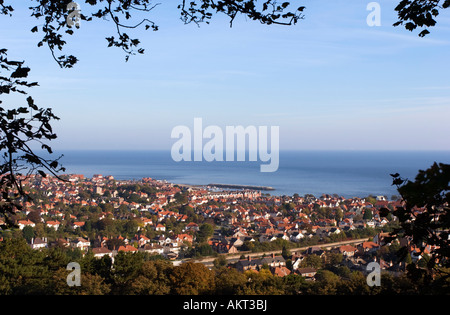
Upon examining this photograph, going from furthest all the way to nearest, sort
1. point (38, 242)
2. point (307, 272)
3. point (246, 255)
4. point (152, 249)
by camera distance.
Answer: point (152, 249) < point (38, 242) < point (246, 255) < point (307, 272)

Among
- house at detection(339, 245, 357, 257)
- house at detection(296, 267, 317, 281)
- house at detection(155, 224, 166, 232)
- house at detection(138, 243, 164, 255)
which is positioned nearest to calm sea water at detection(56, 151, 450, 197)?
house at detection(339, 245, 357, 257)

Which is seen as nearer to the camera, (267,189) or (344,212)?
(344,212)

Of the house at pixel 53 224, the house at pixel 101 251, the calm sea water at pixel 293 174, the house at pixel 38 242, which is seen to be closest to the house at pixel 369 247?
the house at pixel 101 251

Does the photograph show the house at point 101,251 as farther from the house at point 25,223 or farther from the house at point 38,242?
the house at point 25,223

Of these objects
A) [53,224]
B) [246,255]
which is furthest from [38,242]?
[246,255]

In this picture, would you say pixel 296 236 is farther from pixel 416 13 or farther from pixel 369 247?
pixel 416 13

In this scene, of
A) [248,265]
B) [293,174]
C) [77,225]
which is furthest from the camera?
[293,174]
